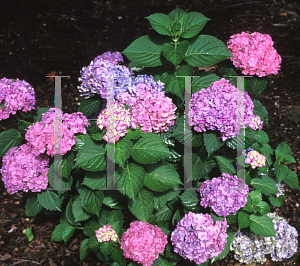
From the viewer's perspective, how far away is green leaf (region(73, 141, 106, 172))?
191 centimetres

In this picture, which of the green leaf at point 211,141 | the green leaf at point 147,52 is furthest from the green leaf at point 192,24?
the green leaf at point 211,141

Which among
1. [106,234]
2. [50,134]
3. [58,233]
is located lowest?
[58,233]

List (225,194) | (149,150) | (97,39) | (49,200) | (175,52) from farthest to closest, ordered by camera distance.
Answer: (97,39) < (49,200) < (175,52) < (225,194) < (149,150)

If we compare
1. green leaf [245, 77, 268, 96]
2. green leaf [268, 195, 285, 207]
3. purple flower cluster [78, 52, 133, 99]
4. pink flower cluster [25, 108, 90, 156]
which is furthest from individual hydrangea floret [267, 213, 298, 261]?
pink flower cluster [25, 108, 90, 156]

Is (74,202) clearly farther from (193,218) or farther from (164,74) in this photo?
(164,74)

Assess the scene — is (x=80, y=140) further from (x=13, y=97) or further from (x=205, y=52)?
(x=205, y=52)

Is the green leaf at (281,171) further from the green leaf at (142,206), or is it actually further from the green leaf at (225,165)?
the green leaf at (142,206)

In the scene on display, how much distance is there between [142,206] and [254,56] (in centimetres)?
138

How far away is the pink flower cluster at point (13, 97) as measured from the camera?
7.83 feet

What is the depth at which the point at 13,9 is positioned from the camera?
5.10m

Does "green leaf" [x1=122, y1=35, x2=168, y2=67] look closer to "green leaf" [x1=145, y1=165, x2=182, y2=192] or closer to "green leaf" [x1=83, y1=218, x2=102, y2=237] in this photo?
"green leaf" [x1=145, y1=165, x2=182, y2=192]

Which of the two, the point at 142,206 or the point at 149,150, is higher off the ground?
the point at 149,150

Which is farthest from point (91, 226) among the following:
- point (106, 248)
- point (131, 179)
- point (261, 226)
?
point (261, 226)

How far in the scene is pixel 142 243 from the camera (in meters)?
2.12
